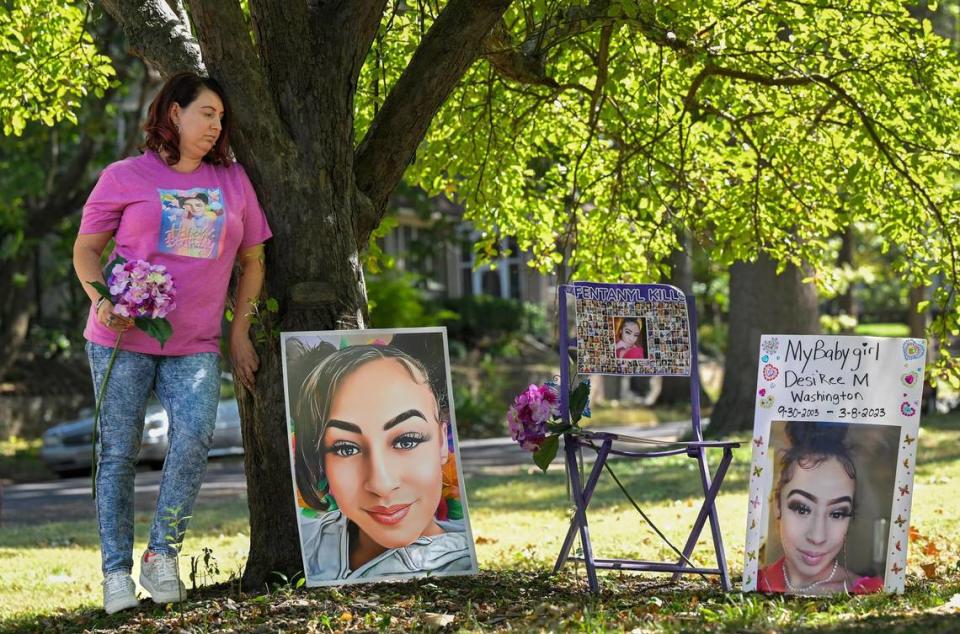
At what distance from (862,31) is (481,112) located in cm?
246

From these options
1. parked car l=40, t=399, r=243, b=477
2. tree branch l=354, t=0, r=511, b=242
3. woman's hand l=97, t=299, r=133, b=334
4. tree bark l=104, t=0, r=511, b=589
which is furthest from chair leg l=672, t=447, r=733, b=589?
parked car l=40, t=399, r=243, b=477

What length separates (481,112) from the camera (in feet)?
26.5

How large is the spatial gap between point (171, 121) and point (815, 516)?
3.10 metres

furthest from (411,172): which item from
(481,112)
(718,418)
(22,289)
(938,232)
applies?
(22,289)

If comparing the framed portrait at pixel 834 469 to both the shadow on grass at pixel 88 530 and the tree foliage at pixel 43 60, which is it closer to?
the tree foliage at pixel 43 60

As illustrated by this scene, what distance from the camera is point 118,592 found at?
16.0 ft

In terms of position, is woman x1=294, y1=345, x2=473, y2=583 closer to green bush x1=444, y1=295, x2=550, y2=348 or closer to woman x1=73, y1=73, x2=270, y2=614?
woman x1=73, y1=73, x2=270, y2=614

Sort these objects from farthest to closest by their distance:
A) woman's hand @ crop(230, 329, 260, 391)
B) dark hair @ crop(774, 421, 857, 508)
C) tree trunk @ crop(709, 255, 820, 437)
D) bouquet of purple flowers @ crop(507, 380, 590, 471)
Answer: tree trunk @ crop(709, 255, 820, 437) < bouquet of purple flowers @ crop(507, 380, 590, 471) < woman's hand @ crop(230, 329, 260, 391) < dark hair @ crop(774, 421, 857, 508)

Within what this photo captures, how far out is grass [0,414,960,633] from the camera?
4.59 meters

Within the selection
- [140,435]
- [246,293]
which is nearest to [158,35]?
[246,293]

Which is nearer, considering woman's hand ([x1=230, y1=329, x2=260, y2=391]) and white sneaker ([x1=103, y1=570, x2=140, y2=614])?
white sneaker ([x1=103, y1=570, x2=140, y2=614])

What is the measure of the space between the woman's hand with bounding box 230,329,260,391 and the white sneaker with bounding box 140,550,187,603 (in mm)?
845

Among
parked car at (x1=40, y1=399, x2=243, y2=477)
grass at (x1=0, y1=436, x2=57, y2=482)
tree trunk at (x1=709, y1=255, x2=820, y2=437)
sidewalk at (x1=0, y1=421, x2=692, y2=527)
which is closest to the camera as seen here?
sidewalk at (x1=0, y1=421, x2=692, y2=527)

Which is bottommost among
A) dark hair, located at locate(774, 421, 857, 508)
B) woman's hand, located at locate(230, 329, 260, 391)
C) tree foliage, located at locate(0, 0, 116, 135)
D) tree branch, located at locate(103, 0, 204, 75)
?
dark hair, located at locate(774, 421, 857, 508)
